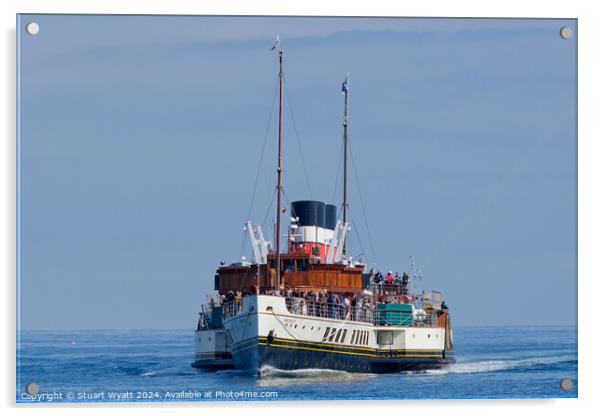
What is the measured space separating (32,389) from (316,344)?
10.8 meters

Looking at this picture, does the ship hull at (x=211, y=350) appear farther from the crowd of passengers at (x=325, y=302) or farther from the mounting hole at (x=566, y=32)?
the mounting hole at (x=566, y=32)

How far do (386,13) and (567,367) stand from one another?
7.66 metres

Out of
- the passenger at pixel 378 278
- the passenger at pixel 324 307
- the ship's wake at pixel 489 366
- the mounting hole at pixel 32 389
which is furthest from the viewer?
the passenger at pixel 378 278

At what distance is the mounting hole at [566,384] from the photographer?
31.8 m

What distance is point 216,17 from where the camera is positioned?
3119cm

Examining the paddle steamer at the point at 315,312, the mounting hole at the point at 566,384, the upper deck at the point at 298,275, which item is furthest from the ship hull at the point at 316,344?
the mounting hole at the point at 566,384

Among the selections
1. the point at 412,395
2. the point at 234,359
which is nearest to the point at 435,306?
the point at 234,359

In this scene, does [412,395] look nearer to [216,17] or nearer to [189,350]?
[216,17]

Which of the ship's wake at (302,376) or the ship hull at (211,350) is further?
the ship hull at (211,350)

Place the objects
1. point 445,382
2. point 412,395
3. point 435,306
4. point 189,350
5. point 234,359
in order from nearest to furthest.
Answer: point 412,395
point 445,382
point 234,359
point 435,306
point 189,350

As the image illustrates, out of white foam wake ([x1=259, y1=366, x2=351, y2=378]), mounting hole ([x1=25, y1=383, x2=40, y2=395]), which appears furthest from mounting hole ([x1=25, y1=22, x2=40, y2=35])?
white foam wake ([x1=259, y1=366, x2=351, y2=378])

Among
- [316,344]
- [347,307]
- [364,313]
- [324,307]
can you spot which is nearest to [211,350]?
[364,313]

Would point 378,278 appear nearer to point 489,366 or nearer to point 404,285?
point 404,285

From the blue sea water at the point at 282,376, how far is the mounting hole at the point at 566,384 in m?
0.08
